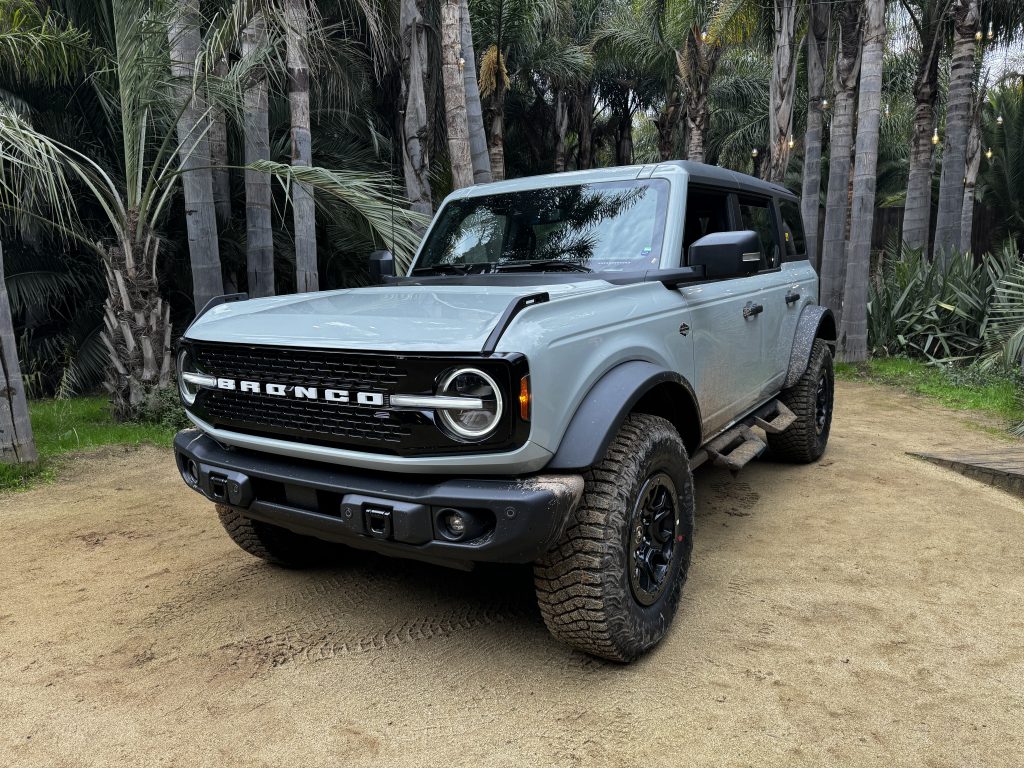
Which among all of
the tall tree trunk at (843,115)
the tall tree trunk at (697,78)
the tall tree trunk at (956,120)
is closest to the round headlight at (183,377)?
the tall tree trunk at (843,115)

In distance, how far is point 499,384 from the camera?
2.25 metres

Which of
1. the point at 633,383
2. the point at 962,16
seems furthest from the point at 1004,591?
the point at 962,16

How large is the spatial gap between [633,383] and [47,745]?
7.39ft

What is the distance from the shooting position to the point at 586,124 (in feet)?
80.2

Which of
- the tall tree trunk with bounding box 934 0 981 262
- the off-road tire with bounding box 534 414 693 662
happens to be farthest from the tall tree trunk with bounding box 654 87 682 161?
the off-road tire with bounding box 534 414 693 662

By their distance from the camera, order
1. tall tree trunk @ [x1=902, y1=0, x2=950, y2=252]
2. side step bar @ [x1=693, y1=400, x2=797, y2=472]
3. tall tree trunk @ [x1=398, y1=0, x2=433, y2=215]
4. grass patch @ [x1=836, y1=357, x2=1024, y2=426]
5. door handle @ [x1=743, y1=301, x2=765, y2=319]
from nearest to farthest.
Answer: side step bar @ [x1=693, y1=400, x2=797, y2=472], door handle @ [x1=743, y1=301, x2=765, y2=319], grass patch @ [x1=836, y1=357, x2=1024, y2=426], tall tree trunk @ [x1=398, y1=0, x2=433, y2=215], tall tree trunk @ [x1=902, y1=0, x2=950, y2=252]

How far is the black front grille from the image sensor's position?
2.32 m

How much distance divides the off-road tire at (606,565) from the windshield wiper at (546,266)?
0.92 meters

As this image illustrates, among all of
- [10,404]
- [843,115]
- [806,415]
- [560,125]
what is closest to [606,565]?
[806,415]

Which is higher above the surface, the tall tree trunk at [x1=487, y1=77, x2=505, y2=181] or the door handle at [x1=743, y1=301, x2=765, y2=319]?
the tall tree trunk at [x1=487, y1=77, x2=505, y2=181]

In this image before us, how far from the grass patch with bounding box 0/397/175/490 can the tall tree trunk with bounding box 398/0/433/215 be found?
4.55 m

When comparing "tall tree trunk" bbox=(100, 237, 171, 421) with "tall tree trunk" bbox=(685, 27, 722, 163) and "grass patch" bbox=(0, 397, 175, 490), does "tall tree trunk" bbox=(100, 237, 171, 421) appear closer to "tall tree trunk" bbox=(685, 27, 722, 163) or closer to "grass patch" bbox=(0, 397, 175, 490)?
"grass patch" bbox=(0, 397, 175, 490)

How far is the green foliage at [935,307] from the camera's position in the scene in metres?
9.52

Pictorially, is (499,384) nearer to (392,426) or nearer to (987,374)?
(392,426)
